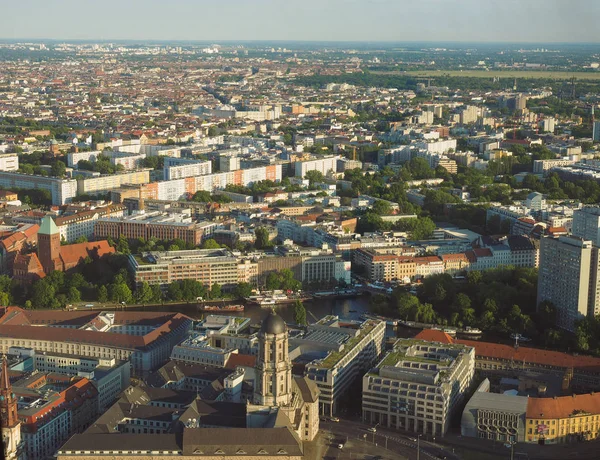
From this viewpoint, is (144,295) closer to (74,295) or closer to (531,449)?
(74,295)

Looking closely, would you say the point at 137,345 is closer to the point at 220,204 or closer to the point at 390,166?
the point at 220,204

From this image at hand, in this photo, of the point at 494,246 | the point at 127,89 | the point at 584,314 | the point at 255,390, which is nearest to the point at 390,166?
the point at 494,246

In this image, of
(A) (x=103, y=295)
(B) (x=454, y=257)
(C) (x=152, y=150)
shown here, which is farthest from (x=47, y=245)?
(C) (x=152, y=150)

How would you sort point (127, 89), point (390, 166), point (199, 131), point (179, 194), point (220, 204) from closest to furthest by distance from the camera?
point (220, 204), point (179, 194), point (390, 166), point (199, 131), point (127, 89)

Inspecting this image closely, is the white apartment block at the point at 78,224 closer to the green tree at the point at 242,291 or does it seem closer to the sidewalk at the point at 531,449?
the green tree at the point at 242,291

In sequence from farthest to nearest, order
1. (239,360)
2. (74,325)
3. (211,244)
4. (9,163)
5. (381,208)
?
1. (9,163)
2. (381,208)
3. (211,244)
4. (74,325)
5. (239,360)

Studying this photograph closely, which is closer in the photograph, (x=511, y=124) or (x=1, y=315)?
(x=1, y=315)
